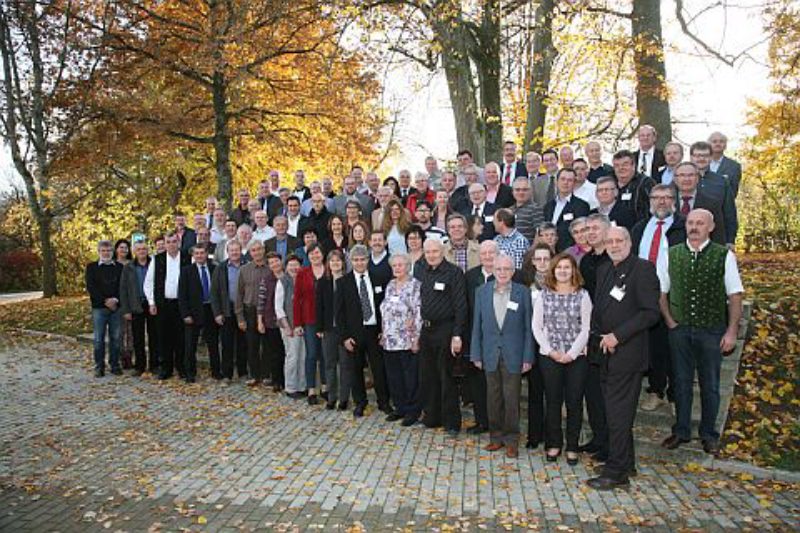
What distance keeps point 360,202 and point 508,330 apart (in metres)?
4.41

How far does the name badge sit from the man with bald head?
1668 mm

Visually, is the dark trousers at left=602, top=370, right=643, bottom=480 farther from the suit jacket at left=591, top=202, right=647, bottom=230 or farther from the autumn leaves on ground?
the suit jacket at left=591, top=202, right=647, bottom=230

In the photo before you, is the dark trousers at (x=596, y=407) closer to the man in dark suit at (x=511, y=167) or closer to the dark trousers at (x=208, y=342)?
the man in dark suit at (x=511, y=167)

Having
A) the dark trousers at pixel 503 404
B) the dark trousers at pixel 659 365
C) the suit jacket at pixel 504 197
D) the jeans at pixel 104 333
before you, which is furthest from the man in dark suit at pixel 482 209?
the jeans at pixel 104 333

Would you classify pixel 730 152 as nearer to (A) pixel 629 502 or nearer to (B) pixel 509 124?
(B) pixel 509 124

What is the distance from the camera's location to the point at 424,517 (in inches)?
174

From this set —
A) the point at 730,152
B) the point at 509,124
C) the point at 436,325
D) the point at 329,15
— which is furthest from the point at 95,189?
the point at 730,152

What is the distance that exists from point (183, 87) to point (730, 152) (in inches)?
832

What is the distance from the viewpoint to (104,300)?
9.62 meters

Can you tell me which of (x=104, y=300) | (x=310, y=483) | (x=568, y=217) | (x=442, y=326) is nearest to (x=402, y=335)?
(x=442, y=326)

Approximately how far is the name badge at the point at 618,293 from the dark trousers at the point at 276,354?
189 inches

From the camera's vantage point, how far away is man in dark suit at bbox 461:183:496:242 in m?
7.53

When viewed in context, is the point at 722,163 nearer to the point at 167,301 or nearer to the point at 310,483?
the point at 310,483

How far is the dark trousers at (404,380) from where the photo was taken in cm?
678
